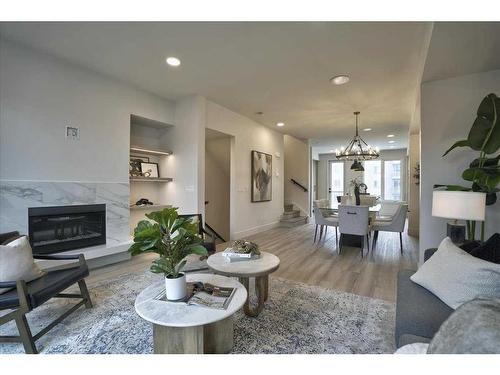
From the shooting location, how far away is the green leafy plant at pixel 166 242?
4.92 ft

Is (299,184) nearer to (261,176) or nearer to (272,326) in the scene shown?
(261,176)

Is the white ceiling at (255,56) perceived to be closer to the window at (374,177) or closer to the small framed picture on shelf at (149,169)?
the small framed picture on shelf at (149,169)

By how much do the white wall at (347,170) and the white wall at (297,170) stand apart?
3.87 m

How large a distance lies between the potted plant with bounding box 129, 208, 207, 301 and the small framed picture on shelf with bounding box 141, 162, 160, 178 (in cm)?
310

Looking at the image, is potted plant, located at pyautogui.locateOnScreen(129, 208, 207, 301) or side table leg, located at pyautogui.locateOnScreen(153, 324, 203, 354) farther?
potted plant, located at pyautogui.locateOnScreen(129, 208, 207, 301)

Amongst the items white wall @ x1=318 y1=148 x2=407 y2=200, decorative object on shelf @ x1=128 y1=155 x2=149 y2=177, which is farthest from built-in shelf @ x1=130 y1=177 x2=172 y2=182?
white wall @ x1=318 y1=148 x2=407 y2=200

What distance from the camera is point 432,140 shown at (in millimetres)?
3053

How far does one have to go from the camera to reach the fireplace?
2.92 metres

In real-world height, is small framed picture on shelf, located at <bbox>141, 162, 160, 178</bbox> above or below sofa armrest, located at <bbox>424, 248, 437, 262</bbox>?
above

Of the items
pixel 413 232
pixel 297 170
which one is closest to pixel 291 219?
pixel 297 170

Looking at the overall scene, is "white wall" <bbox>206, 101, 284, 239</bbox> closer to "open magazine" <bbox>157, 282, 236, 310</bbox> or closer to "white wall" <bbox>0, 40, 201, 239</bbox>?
"white wall" <bbox>0, 40, 201, 239</bbox>

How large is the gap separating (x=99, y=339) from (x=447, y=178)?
159 inches

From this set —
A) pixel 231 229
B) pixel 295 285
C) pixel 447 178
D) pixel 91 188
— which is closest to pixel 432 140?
pixel 447 178
